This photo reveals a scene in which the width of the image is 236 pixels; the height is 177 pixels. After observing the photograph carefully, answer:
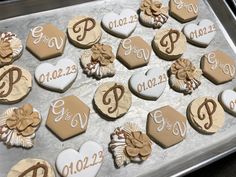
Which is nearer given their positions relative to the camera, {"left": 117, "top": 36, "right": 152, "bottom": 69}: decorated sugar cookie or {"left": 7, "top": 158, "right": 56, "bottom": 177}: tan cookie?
{"left": 7, "top": 158, "right": 56, "bottom": 177}: tan cookie

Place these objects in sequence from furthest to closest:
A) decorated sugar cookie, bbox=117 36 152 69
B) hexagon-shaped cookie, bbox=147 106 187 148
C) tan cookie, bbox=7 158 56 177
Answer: decorated sugar cookie, bbox=117 36 152 69 < hexagon-shaped cookie, bbox=147 106 187 148 < tan cookie, bbox=7 158 56 177

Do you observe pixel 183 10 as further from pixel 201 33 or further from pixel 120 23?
pixel 120 23

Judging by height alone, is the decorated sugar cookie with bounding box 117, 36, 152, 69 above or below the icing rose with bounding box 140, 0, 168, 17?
below

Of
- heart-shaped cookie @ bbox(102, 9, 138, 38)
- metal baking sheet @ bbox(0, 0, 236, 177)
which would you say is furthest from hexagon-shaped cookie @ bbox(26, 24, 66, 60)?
heart-shaped cookie @ bbox(102, 9, 138, 38)

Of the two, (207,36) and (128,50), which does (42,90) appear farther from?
(207,36)

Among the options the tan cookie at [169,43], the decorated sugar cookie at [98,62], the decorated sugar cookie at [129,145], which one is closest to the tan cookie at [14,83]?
the decorated sugar cookie at [98,62]

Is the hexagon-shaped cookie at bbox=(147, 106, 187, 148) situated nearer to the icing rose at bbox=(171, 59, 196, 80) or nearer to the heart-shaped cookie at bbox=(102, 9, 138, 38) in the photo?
the icing rose at bbox=(171, 59, 196, 80)

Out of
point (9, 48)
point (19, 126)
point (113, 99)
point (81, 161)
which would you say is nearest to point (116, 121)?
point (113, 99)

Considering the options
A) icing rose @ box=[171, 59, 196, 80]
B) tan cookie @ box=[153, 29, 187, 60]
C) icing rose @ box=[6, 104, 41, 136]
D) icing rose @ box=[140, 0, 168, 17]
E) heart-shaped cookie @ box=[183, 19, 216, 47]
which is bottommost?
icing rose @ box=[6, 104, 41, 136]

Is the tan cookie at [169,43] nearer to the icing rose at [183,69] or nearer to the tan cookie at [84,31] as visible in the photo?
the icing rose at [183,69]
